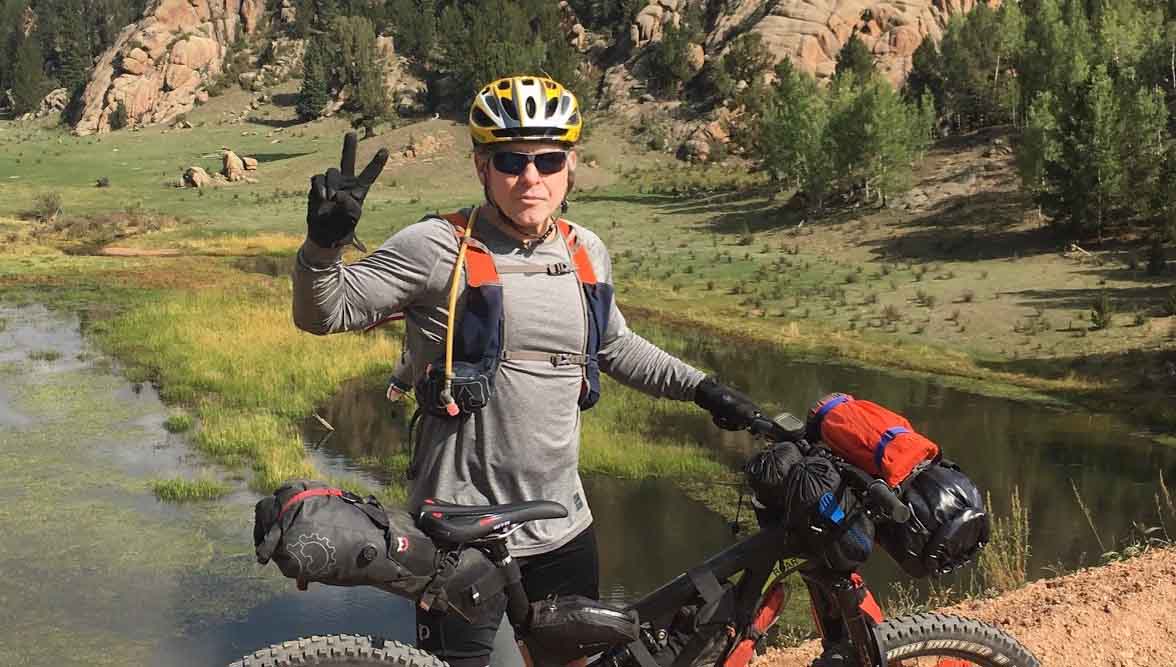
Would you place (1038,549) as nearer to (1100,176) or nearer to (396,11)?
(1100,176)

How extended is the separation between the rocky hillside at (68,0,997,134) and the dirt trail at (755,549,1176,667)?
7003 centimetres

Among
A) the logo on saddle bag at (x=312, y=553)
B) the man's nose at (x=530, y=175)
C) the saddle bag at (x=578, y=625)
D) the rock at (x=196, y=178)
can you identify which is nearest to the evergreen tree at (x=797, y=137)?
the rock at (x=196, y=178)

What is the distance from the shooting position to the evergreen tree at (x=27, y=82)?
381ft

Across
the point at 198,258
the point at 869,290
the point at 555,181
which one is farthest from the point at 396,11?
the point at 555,181

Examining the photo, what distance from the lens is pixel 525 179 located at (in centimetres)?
345

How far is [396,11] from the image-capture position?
10875 cm

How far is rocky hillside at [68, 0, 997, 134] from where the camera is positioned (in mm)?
75438

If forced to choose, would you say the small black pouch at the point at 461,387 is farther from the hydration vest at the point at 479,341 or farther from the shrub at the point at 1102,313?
the shrub at the point at 1102,313

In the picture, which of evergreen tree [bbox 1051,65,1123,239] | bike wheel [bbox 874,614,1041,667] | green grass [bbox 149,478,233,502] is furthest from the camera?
evergreen tree [bbox 1051,65,1123,239]

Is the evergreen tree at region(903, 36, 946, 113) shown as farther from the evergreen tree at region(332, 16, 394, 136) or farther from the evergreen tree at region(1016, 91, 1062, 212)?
the evergreen tree at region(332, 16, 394, 136)

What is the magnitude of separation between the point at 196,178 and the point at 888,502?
6544 cm

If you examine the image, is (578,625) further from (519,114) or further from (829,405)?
(519,114)

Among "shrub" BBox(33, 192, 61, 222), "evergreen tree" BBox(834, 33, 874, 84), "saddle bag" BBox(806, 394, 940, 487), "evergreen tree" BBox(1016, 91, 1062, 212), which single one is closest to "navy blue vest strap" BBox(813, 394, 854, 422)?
"saddle bag" BBox(806, 394, 940, 487)

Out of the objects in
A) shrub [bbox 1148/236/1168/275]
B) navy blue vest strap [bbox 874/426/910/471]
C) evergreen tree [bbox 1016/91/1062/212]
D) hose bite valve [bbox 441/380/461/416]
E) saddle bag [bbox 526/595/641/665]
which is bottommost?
shrub [bbox 1148/236/1168/275]
